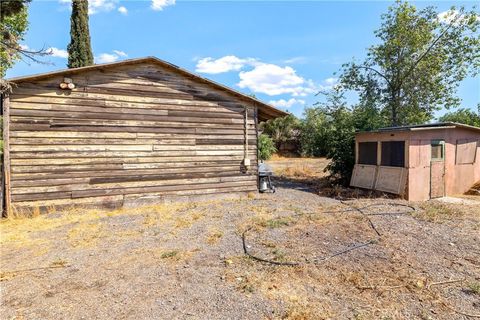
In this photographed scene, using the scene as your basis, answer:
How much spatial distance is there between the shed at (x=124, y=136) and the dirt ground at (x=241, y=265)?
0.93 m

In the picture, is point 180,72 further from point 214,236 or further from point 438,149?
point 438,149

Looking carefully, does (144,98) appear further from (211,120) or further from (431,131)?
(431,131)

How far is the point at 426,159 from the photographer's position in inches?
390

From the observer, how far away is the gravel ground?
3260mm

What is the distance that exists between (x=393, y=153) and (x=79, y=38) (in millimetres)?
14349

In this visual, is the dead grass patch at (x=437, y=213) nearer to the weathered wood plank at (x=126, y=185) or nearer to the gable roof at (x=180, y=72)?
the weathered wood plank at (x=126, y=185)

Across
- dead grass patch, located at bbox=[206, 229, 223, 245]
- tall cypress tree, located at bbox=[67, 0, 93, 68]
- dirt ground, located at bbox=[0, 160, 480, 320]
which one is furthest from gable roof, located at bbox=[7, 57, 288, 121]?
tall cypress tree, located at bbox=[67, 0, 93, 68]

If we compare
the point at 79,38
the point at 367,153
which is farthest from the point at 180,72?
the point at 79,38

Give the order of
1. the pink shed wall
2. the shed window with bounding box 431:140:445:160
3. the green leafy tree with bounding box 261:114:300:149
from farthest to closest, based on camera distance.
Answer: the green leafy tree with bounding box 261:114:300:149
the shed window with bounding box 431:140:445:160
the pink shed wall

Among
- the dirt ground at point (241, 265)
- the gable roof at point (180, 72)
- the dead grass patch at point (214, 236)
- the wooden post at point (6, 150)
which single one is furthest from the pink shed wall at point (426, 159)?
the wooden post at point (6, 150)

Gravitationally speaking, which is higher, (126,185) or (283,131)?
(283,131)

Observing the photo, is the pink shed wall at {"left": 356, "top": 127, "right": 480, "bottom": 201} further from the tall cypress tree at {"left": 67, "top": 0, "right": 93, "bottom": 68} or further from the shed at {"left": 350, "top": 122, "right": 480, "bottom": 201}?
the tall cypress tree at {"left": 67, "top": 0, "right": 93, "bottom": 68}

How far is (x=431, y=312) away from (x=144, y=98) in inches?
310

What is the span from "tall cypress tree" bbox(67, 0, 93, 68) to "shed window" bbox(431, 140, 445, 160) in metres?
15.1
